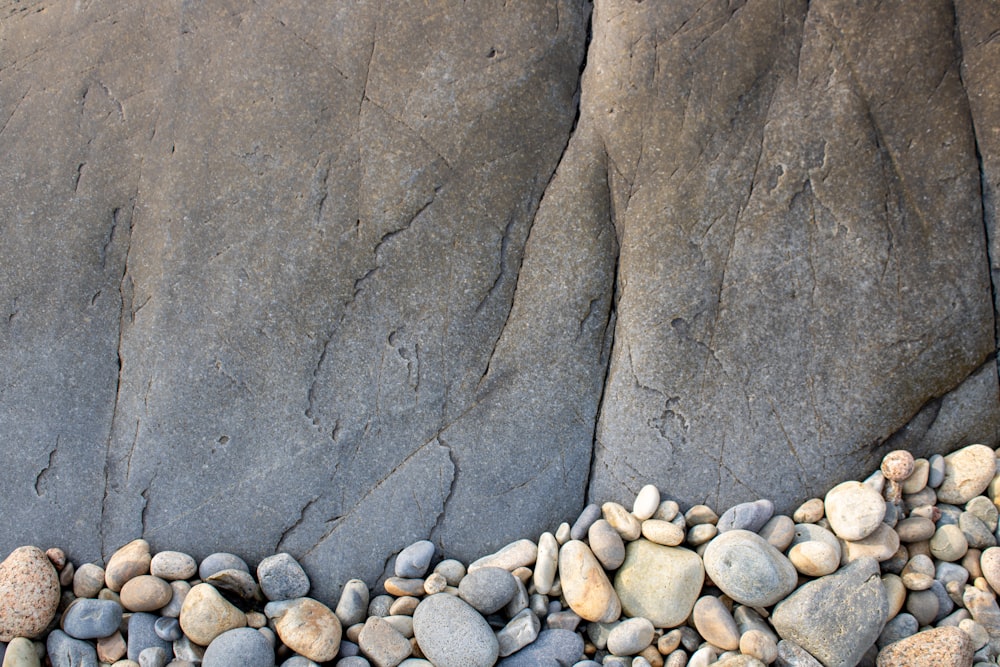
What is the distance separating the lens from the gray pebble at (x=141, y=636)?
2064 mm

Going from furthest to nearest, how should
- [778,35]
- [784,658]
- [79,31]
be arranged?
[79,31]
[778,35]
[784,658]

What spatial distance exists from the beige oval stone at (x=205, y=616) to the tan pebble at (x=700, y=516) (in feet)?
5.01

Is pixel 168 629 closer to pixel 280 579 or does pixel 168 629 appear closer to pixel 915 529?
pixel 280 579

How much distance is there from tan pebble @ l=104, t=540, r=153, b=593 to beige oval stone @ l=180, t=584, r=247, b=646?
0.79 feet

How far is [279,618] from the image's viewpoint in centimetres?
211

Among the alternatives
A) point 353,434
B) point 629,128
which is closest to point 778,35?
point 629,128

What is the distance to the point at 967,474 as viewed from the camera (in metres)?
2.23

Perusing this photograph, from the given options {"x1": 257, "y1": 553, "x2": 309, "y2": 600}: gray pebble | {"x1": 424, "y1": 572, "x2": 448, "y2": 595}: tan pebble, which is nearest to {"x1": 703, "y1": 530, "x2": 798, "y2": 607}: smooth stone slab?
{"x1": 424, "y1": 572, "x2": 448, "y2": 595}: tan pebble

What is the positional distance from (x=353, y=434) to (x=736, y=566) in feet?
4.38

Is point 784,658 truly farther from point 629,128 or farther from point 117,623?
point 117,623

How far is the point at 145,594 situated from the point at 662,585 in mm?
1659

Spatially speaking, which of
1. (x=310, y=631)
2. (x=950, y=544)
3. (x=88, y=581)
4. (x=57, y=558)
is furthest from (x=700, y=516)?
(x=57, y=558)

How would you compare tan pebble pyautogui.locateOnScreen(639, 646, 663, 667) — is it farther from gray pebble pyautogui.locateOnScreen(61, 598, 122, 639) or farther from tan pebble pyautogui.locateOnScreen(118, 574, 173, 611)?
gray pebble pyautogui.locateOnScreen(61, 598, 122, 639)

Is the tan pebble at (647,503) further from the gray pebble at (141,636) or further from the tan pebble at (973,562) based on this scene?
the gray pebble at (141,636)
